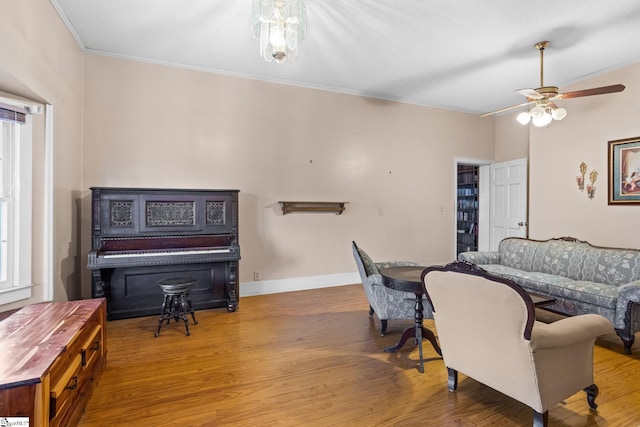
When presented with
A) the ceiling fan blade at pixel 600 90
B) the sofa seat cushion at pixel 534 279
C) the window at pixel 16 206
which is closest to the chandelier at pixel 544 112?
the ceiling fan blade at pixel 600 90

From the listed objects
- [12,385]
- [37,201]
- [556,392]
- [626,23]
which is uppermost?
[626,23]

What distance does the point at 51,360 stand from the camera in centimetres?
152

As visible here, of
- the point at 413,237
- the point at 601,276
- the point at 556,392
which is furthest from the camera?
the point at 413,237

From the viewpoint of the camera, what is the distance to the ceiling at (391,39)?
299 cm

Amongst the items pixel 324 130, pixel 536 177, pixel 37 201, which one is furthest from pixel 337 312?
pixel 536 177

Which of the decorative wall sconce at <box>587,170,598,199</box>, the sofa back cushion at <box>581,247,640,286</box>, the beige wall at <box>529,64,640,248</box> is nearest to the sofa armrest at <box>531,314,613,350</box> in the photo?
the sofa back cushion at <box>581,247,640,286</box>

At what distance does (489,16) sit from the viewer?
3113mm

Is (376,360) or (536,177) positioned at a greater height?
(536,177)

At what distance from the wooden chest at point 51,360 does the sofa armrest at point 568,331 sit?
2320 millimetres

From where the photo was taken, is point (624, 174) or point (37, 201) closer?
point (37, 201)

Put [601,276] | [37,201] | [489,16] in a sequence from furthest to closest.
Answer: [601,276], [489,16], [37,201]

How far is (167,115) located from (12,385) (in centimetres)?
348

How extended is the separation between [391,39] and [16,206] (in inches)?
151

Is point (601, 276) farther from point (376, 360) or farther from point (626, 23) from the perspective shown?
point (376, 360)
